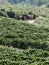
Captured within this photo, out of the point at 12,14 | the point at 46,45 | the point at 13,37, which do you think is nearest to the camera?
the point at 46,45

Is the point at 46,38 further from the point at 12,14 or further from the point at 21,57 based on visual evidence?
the point at 12,14

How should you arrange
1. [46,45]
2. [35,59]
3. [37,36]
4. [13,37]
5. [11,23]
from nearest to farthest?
[35,59], [46,45], [13,37], [37,36], [11,23]

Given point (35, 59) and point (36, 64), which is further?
point (35, 59)

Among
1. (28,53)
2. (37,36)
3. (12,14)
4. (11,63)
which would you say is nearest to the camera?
(11,63)

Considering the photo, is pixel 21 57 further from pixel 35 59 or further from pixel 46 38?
pixel 46 38

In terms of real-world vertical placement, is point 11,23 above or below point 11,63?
below

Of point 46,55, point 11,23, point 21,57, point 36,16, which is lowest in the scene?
point 36,16

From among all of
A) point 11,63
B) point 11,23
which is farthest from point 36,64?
point 11,23

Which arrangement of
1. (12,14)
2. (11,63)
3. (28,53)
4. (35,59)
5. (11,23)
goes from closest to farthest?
(11,63)
(35,59)
(28,53)
(11,23)
(12,14)

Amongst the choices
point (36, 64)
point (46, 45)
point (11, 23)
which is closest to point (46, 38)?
point (46, 45)
